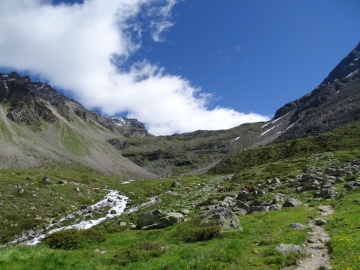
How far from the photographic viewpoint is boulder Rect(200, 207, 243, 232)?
25319 millimetres

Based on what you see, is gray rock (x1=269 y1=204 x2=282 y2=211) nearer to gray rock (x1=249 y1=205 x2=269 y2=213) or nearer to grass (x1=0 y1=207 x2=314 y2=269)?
gray rock (x1=249 y1=205 x2=269 y2=213)

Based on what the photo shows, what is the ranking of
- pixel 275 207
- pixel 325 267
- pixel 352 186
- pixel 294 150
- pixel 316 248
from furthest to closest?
pixel 294 150
pixel 352 186
pixel 275 207
pixel 316 248
pixel 325 267

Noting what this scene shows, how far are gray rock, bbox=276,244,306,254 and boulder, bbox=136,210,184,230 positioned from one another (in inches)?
503

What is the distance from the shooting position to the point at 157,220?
31609mm

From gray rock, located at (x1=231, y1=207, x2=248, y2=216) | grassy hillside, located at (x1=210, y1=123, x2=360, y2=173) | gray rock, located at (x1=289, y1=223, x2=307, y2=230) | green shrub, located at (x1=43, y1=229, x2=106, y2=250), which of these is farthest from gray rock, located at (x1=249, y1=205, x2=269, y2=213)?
grassy hillside, located at (x1=210, y1=123, x2=360, y2=173)

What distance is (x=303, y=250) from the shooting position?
64.0 ft

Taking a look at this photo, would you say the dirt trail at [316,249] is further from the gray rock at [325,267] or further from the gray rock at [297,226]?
the gray rock at [297,226]

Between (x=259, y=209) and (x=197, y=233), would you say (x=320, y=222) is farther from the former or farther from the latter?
(x=259, y=209)

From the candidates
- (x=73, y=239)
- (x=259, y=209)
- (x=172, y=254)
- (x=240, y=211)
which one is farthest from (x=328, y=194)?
(x=73, y=239)

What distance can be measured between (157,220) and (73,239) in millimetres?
8839

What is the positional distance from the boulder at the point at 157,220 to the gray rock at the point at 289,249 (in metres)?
12.8

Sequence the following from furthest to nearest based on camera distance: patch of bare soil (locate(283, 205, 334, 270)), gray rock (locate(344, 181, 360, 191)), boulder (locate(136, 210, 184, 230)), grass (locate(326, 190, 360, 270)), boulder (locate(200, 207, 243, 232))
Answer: gray rock (locate(344, 181, 360, 191))
boulder (locate(136, 210, 184, 230))
boulder (locate(200, 207, 243, 232))
patch of bare soil (locate(283, 205, 334, 270))
grass (locate(326, 190, 360, 270))

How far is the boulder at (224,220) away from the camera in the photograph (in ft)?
83.1

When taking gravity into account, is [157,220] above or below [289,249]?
above
